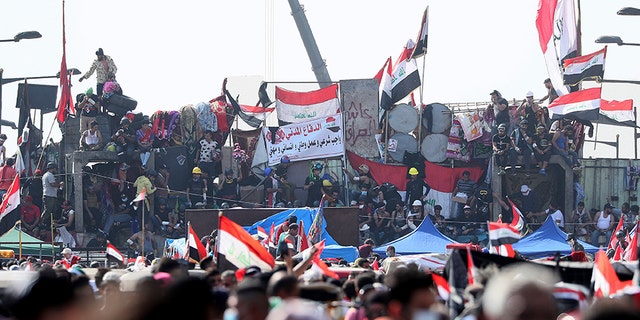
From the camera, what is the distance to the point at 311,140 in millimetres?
33844

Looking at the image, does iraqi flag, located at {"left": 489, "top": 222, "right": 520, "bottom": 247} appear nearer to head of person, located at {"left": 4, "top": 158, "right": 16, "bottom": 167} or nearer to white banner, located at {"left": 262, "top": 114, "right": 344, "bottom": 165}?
white banner, located at {"left": 262, "top": 114, "right": 344, "bottom": 165}

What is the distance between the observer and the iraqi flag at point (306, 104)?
34.2 m

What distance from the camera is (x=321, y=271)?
40.5ft

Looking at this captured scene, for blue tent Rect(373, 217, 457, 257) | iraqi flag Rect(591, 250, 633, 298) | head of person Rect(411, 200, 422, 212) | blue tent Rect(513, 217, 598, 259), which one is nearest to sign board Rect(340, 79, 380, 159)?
head of person Rect(411, 200, 422, 212)

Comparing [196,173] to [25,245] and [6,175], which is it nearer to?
[25,245]

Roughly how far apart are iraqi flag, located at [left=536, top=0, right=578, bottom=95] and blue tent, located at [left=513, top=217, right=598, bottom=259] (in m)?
8.64

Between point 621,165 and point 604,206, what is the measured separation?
A: 1.90m

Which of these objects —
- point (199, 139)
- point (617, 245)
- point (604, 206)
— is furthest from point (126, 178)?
point (617, 245)

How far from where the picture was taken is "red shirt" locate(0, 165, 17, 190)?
34750 millimetres

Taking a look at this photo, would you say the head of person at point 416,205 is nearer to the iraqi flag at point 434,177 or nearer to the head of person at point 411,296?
the iraqi flag at point 434,177

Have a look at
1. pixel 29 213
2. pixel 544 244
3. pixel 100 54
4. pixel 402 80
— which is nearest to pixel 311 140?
pixel 402 80

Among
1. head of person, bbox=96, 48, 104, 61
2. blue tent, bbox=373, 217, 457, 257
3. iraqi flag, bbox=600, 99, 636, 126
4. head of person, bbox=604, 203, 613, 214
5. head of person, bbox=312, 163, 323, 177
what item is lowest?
blue tent, bbox=373, 217, 457, 257

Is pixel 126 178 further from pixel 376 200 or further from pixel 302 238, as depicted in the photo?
pixel 302 238

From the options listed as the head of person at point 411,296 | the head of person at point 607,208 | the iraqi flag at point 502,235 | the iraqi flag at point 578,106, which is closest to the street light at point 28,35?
the iraqi flag at point 578,106
